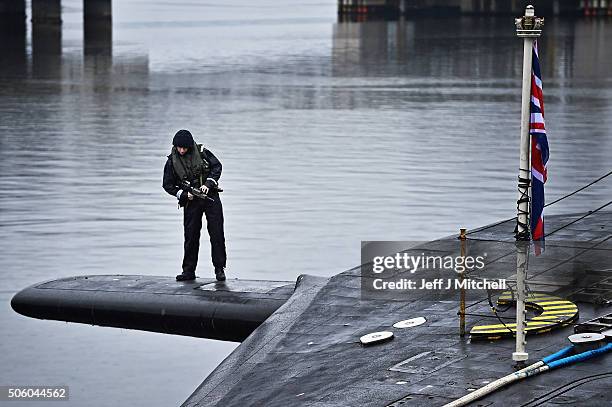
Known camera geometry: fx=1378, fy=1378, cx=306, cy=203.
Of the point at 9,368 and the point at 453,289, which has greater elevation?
the point at 453,289

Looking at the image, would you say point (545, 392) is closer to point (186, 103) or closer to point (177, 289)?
point (177, 289)

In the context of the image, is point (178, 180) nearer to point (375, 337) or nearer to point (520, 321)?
point (375, 337)

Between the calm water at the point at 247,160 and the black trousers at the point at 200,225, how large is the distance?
1.18 meters

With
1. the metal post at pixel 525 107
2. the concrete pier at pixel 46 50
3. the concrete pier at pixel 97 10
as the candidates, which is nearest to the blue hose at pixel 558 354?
the metal post at pixel 525 107

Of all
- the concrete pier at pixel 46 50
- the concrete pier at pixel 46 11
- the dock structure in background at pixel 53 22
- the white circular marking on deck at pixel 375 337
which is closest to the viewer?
the white circular marking on deck at pixel 375 337

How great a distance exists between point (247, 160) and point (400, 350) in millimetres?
26737

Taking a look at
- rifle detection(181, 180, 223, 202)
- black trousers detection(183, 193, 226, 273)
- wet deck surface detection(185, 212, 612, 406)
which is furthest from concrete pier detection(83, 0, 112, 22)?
wet deck surface detection(185, 212, 612, 406)

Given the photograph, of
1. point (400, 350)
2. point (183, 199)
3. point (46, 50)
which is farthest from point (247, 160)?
point (46, 50)

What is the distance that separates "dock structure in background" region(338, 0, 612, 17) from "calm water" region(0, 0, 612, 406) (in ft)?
192

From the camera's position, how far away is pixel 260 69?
244ft

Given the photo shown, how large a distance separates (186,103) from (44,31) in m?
57.4

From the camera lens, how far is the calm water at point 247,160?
18641 millimetres

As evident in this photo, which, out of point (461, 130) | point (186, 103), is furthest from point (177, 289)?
point (186, 103)

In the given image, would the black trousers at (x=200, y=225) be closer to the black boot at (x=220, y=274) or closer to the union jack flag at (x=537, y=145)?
the black boot at (x=220, y=274)
